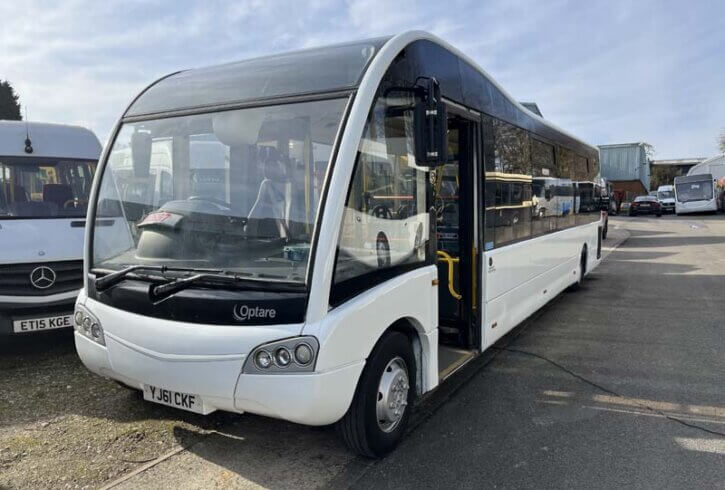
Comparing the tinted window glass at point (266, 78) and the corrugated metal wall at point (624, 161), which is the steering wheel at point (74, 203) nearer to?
the tinted window glass at point (266, 78)

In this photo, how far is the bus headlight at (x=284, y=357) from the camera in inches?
112

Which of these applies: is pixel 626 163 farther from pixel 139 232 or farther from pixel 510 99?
pixel 139 232

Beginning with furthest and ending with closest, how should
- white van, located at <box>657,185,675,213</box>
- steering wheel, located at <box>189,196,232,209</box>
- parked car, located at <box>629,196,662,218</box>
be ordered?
white van, located at <box>657,185,675,213</box> < parked car, located at <box>629,196,662,218</box> < steering wheel, located at <box>189,196,232,209</box>

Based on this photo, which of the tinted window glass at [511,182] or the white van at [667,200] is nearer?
the tinted window glass at [511,182]

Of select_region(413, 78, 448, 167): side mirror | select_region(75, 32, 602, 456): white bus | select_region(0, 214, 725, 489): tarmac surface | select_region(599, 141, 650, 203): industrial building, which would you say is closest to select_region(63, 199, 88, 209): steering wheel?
select_region(0, 214, 725, 489): tarmac surface

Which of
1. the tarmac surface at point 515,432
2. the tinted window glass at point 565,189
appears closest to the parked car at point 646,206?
the tinted window glass at point 565,189

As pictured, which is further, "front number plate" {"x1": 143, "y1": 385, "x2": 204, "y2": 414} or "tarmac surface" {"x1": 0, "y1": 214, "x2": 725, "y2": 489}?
"tarmac surface" {"x1": 0, "y1": 214, "x2": 725, "y2": 489}

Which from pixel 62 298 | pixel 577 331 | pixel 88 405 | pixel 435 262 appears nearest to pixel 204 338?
pixel 435 262

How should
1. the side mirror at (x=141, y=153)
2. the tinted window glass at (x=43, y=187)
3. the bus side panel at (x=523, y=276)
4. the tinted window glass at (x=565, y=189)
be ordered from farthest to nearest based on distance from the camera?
the tinted window glass at (x=565, y=189) < the tinted window glass at (x=43, y=187) < the bus side panel at (x=523, y=276) < the side mirror at (x=141, y=153)

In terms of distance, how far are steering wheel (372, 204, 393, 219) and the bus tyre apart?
0.76 metres

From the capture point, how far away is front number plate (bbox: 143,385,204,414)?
3177 millimetres

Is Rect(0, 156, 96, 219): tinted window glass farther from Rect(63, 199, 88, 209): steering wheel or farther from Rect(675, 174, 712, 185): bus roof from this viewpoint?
Rect(675, 174, 712, 185): bus roof

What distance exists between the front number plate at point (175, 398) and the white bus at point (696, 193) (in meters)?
38.8

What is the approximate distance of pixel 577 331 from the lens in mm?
6961
